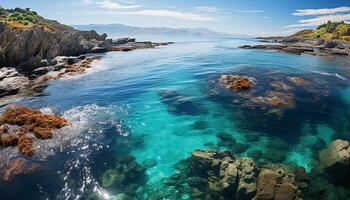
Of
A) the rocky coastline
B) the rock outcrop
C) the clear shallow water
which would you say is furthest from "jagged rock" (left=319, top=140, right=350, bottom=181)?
the rocky coastline

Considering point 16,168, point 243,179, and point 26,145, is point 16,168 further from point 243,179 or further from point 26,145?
point 243,179

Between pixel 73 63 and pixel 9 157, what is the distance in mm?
37915

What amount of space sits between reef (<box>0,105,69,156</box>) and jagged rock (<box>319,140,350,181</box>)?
673 inches

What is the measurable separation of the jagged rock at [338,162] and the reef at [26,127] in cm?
1709

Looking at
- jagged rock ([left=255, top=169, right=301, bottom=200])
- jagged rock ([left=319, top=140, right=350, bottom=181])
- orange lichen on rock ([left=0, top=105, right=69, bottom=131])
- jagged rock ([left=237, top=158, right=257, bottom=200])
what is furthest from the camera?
orange lichen on rock ([left=0, top=105, right=69, bottom=131])

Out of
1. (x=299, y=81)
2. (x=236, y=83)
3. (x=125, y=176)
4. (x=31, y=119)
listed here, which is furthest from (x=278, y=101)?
(x=31, y=119)

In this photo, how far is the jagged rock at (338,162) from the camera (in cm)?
1342

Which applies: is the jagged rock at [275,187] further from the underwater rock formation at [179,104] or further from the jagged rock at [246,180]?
the underwater rock formation at [179,104]

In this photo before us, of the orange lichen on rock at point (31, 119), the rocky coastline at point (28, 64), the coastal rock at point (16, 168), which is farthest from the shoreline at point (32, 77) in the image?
the coastal rock at point (16, 168)

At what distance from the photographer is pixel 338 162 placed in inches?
534

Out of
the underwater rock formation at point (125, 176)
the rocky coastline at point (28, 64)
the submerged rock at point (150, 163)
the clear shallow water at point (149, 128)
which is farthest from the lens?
the rocky coastline at point (28, 64)

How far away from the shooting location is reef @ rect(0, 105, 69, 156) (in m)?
16.5

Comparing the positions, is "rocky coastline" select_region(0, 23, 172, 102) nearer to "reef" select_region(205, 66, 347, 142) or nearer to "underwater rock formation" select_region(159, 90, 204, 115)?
"underwater rock formation" select_region(159, 90, 204, 115)

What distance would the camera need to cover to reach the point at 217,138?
18.5m
